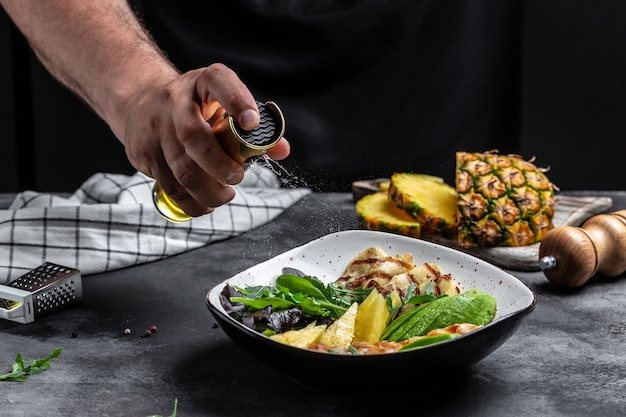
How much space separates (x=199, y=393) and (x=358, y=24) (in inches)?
63.5

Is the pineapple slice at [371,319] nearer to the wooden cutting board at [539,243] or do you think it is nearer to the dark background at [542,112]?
the wooden cutting board at [539,243]

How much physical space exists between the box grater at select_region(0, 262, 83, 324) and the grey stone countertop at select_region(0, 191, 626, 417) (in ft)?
0.07

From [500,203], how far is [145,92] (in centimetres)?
99

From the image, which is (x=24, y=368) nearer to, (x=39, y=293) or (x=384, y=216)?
(x=39, y=293)

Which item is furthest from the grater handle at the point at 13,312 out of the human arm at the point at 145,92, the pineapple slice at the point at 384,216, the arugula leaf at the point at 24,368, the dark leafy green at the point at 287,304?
the pineapple slice at the point at 384,216

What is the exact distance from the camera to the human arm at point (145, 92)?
1471mm

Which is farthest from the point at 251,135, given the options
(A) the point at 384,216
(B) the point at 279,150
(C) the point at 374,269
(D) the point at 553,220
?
(D) the point at 553,220

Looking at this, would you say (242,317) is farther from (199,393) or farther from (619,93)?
(619,93)

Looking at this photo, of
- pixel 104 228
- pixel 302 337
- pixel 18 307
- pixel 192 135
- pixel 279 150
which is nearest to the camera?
pixel 302 337

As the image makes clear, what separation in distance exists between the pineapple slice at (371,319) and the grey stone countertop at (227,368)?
10cm

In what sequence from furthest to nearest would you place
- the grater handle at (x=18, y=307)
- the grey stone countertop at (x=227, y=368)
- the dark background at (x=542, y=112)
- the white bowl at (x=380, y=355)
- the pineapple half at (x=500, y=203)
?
the dark background at (x=542, y=112)
the pineapple half at (x=500, y=203)
the grater handle at (x=18, y=307)
the grey stone countertop at (x=227, y=368)
the white bowl at (x=380, y=355)

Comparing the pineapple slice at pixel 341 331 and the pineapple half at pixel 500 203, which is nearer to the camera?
the pineapple slice at pixel 341 331

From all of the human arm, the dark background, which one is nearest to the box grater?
the human arm

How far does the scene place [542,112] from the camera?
342 cm
